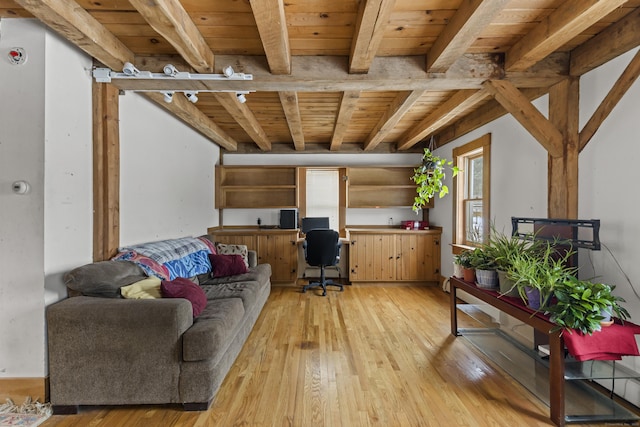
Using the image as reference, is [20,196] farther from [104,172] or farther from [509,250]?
[509,250]

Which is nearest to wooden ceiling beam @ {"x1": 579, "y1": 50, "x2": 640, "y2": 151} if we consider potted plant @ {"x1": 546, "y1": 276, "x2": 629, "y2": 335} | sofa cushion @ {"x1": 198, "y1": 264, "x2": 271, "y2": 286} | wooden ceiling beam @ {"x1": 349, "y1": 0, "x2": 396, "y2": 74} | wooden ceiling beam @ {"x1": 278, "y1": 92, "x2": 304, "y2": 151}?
potted plant @ {"x1": 546, "y1": 276, "x2": 629, "y2": 335}

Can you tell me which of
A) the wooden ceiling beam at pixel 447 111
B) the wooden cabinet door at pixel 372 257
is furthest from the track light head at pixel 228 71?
the wooden cabinet door at pixel 372 257

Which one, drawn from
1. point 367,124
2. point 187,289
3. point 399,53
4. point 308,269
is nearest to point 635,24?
point 399,53

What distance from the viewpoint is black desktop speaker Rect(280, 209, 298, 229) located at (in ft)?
17.3

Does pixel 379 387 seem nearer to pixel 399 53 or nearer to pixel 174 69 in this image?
pixel 399 53

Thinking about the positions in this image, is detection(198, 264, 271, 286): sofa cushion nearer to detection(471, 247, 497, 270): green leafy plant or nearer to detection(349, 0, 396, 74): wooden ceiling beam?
detection(471, 247, 497, 270): green leafy plant

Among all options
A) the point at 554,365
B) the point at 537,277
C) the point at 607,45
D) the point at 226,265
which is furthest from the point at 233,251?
the point at 607,45

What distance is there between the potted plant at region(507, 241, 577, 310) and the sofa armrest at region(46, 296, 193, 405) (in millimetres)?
2272

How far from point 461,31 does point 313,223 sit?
12.3ft

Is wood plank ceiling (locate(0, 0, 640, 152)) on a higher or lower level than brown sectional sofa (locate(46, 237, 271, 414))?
higher

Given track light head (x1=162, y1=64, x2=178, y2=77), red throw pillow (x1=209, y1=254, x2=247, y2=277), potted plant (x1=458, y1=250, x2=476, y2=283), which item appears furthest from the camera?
red throw pillow (x1=209, y1=254, x2=247, y2=277)

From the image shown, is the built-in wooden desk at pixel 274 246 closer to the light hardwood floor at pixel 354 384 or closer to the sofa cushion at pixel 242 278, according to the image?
the sofa cushion at pixel 242 278

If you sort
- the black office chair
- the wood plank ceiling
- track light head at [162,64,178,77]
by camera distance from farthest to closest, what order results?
the black office chair
track light head at [162,64,178,77]
the wood plank ceiling

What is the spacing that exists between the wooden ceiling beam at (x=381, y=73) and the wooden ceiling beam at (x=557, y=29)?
0.17 metres
